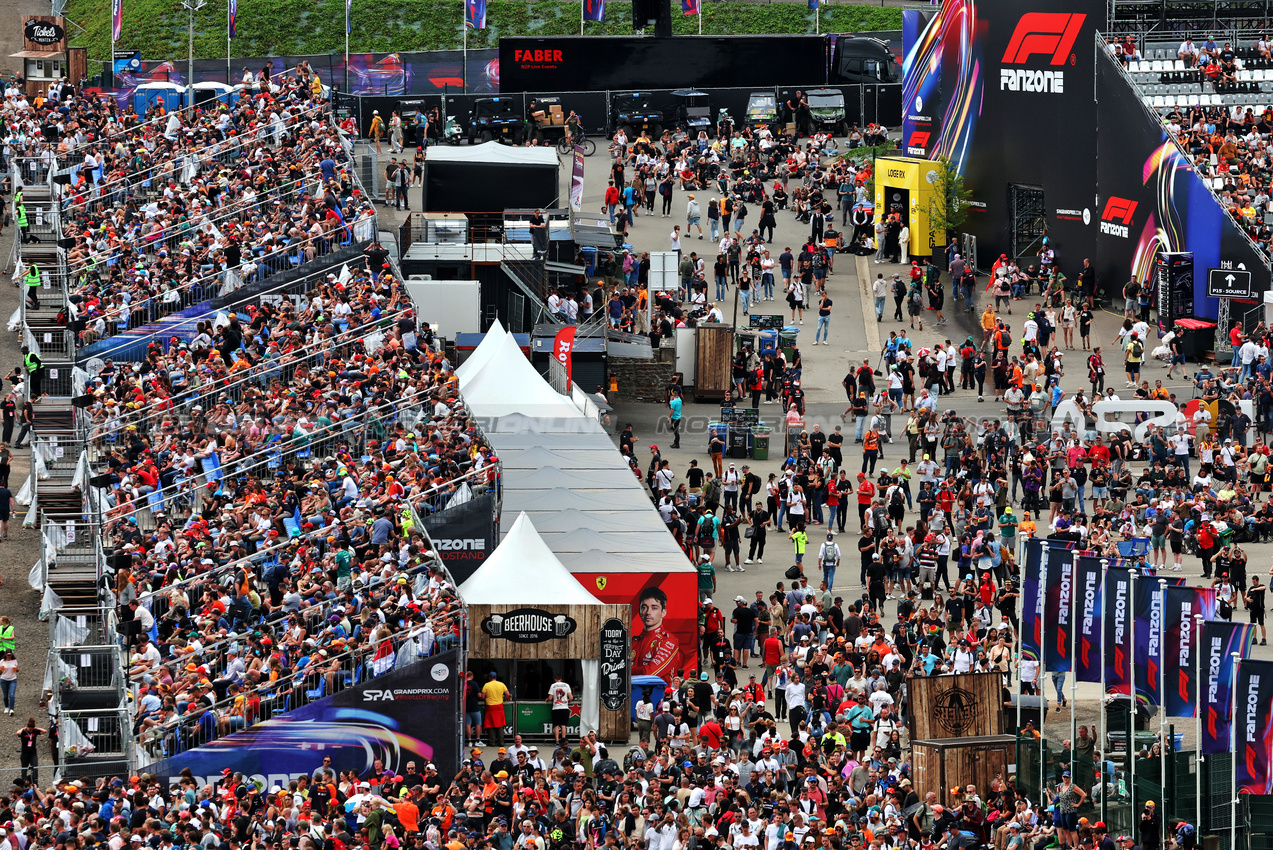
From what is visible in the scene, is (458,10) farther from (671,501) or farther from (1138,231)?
(671,501)

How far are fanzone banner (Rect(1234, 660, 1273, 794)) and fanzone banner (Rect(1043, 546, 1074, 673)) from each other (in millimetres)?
4019

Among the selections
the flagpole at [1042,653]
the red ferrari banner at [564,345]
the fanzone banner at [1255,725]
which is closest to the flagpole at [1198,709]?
the fanzone banner at [1255,725]

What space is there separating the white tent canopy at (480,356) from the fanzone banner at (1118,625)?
18.0 metres

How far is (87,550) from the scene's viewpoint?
3650 centimetres

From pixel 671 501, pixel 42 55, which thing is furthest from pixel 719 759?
pixel 42 55

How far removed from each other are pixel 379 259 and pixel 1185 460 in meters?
16.6

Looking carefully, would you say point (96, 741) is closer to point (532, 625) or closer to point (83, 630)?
point (83, 630)

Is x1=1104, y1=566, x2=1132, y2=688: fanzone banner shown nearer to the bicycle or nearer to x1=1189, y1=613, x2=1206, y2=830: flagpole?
x1=1189, y1=613, x2=1206, y2=830: flagpole

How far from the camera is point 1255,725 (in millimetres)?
25656

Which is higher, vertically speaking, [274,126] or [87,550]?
[274,126]

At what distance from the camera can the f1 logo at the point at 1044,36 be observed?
5741cm

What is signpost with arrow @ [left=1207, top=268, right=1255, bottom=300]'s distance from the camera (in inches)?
1993

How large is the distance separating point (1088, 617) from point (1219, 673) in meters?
3.11

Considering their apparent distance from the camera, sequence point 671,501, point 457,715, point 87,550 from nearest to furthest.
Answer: point 457,715 < point 87,550 < point 671,501
